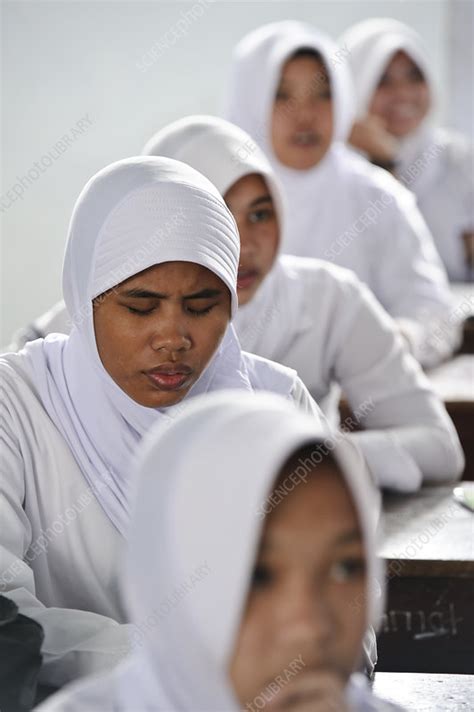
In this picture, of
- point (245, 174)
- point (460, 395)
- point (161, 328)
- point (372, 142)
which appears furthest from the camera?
point (372, 142)

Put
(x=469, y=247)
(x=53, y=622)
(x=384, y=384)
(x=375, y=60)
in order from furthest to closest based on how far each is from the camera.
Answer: (x=375, y=60), (x=469, y=247), (x=384, y=384), (x=53, y=622)

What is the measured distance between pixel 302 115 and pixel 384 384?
1327 millimetres

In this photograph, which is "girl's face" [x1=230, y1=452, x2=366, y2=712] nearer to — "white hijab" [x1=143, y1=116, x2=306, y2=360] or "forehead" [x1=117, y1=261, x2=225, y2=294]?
"forehead" [x1=117, y1=261, x2=225, y2=294]

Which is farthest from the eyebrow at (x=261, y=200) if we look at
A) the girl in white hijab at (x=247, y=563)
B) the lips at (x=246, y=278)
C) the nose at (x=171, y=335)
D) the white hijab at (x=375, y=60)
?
the white hijab at (x=375, y=60)

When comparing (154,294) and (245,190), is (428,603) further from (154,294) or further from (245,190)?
(245,190)

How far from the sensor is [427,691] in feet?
5.58

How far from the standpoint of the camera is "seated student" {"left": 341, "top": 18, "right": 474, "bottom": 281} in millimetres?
5691

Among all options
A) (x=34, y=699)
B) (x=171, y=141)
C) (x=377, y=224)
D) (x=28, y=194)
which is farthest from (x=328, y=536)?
(x=28, y=194)

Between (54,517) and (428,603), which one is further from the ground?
(54,517)

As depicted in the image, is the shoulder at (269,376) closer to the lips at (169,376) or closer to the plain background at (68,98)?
the lips at (169,376)

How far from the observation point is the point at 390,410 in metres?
3.00

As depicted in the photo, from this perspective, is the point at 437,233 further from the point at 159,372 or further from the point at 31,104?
the point at 159,372

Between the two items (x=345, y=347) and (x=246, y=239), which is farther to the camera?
(x=345, y=347)

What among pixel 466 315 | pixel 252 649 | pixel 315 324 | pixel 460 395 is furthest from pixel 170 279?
pixel 466 315
